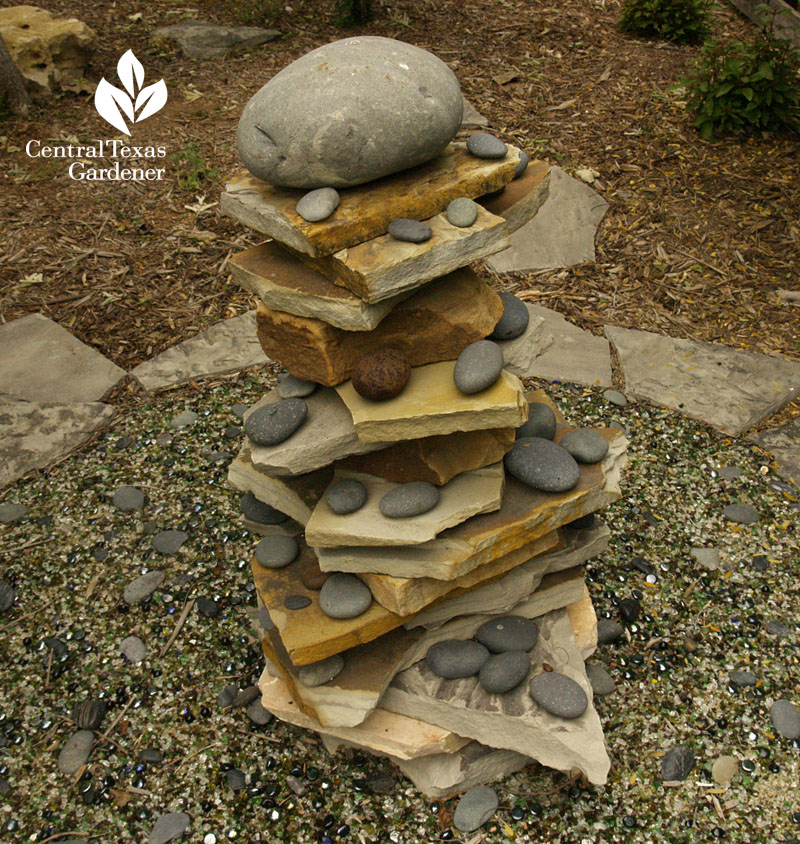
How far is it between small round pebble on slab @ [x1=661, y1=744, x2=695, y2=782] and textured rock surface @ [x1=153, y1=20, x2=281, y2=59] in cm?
636

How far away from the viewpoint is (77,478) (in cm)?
393

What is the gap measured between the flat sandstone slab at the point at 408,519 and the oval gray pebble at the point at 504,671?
520 millimetres

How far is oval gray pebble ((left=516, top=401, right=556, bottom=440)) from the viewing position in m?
2.93

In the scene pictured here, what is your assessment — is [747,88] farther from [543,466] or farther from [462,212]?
[462,212]

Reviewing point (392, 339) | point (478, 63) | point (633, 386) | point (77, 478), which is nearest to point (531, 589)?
point (392, 339)

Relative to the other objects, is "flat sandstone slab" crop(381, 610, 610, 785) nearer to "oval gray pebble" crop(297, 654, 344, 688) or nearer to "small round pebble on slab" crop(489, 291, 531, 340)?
"oval gray pebble" crop(297, 654, 344, 688)

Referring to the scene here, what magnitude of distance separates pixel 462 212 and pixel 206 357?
2.63m

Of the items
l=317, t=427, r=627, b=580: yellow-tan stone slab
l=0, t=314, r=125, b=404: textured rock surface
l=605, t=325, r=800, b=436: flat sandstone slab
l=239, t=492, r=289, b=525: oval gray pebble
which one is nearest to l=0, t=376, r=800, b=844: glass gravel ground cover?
l=605, t=325, r=800, b=436: flat sandstone slab

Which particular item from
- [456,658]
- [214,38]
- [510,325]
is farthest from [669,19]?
[456,658]

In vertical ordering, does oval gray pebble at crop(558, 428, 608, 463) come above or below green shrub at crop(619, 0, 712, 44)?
above

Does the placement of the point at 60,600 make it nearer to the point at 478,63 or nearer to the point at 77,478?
the point at 77,478

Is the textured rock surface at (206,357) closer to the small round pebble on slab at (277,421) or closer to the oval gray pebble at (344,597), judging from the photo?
the small round pebble on slab at (277,421)

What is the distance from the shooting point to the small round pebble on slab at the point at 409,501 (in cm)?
249

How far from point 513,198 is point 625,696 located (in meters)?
1.82
